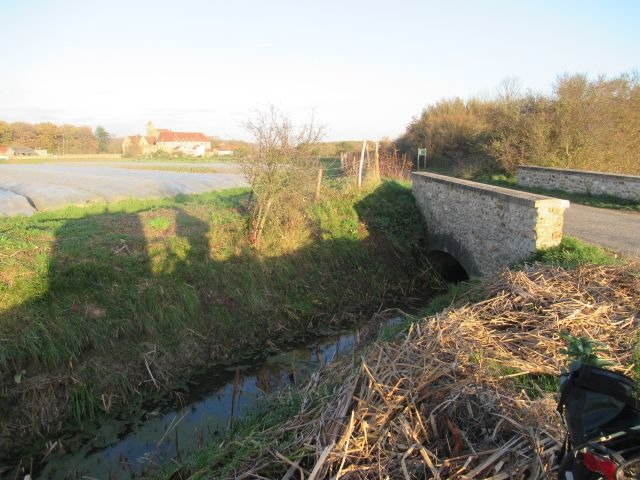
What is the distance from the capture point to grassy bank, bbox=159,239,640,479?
275 centimetres

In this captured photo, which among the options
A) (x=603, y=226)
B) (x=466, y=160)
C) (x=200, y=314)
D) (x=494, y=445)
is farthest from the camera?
(x=466, y=160)

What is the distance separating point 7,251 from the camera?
826 cm

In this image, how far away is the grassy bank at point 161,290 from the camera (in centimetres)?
666

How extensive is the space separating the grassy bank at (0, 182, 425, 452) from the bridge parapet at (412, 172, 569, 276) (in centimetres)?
133

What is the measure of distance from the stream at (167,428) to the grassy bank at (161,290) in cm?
45

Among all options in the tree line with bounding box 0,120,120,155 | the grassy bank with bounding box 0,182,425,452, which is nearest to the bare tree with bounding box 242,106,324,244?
the grassy bank with bounding box 0,182,425,452

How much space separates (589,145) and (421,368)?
706 inches

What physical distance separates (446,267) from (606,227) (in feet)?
14.9

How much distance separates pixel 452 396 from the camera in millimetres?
3115

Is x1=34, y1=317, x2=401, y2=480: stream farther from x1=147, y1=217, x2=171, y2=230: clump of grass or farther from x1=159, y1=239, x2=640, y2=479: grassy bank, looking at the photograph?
x1=147, y1=217, x2=171, y2=230: clump of grass

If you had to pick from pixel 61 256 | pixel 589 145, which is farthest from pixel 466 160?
pixel 61 256

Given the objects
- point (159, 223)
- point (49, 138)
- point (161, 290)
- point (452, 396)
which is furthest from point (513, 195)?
point (49, 138)

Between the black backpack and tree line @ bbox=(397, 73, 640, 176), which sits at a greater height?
tree line @ bbox=(397, 73, 640, 176)

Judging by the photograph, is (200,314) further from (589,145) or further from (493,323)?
(589,145)
